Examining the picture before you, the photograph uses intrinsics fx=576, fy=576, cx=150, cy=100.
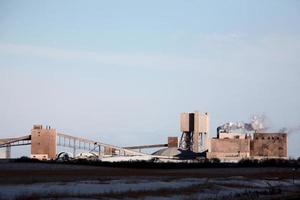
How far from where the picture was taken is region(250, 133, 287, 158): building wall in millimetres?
142625

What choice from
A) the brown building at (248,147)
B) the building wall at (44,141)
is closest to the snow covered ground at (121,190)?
the building wall at (44,141)

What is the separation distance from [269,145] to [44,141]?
5500 cm

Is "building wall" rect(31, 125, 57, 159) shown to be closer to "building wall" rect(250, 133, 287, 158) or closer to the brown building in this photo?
the brown building

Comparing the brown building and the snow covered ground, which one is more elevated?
the brown building

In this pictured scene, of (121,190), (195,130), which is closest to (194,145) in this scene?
(195,130)

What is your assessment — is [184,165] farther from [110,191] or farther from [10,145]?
[10,145]

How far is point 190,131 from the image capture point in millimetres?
144000

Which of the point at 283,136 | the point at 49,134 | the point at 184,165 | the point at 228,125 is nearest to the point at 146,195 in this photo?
the point at 184,165

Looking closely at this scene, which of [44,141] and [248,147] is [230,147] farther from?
[44,141]

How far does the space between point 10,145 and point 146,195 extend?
389ft

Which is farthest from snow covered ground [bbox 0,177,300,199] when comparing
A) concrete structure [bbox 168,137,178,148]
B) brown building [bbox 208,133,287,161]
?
concrete structure [bbox 168,137,178,148]

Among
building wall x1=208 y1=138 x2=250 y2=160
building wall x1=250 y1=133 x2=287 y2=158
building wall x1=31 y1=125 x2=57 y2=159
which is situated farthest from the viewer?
building wall x1=250 y1=133 x2=287 y2=158

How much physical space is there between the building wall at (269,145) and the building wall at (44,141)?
49.3 metres

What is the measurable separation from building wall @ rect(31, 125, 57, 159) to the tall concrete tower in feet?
105
